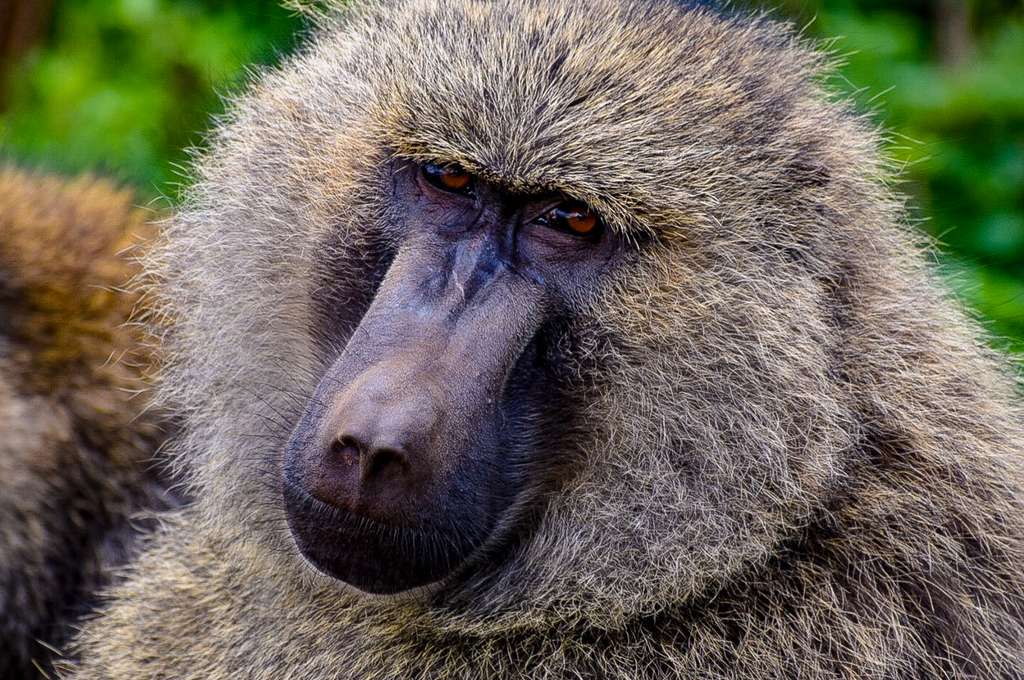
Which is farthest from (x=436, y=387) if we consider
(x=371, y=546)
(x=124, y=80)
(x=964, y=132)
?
(x=124, y=80)

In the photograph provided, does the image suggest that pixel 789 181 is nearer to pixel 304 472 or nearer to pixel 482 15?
pixel 482 15

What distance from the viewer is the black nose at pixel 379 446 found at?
8.71 feet

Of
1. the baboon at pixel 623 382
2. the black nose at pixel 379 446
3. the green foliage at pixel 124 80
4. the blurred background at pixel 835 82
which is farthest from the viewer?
the green foliage at pixel 124 80

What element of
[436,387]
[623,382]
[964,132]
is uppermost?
[436,387]

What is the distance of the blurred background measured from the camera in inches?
218

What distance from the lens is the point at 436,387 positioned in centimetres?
272

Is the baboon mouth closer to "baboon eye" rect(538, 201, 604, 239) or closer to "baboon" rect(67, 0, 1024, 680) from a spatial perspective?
"baboon" rect(67, 0, 1024, 680)

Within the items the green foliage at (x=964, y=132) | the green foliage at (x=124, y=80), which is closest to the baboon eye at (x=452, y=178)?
the green foliage at (x=964, y=132)

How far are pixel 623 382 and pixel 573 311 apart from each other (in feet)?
0.61

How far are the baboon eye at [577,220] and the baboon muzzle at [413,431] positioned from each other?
0.15 meters

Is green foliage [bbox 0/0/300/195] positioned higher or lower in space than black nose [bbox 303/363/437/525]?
lower

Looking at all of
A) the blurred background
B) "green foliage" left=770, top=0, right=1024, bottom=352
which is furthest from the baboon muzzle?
"green foliage" left=770, top=0, right=1024, bottom=352

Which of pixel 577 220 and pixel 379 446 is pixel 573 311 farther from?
pixel 379 446

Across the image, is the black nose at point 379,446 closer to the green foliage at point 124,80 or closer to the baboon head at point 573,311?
the baboon head at point 573,311
